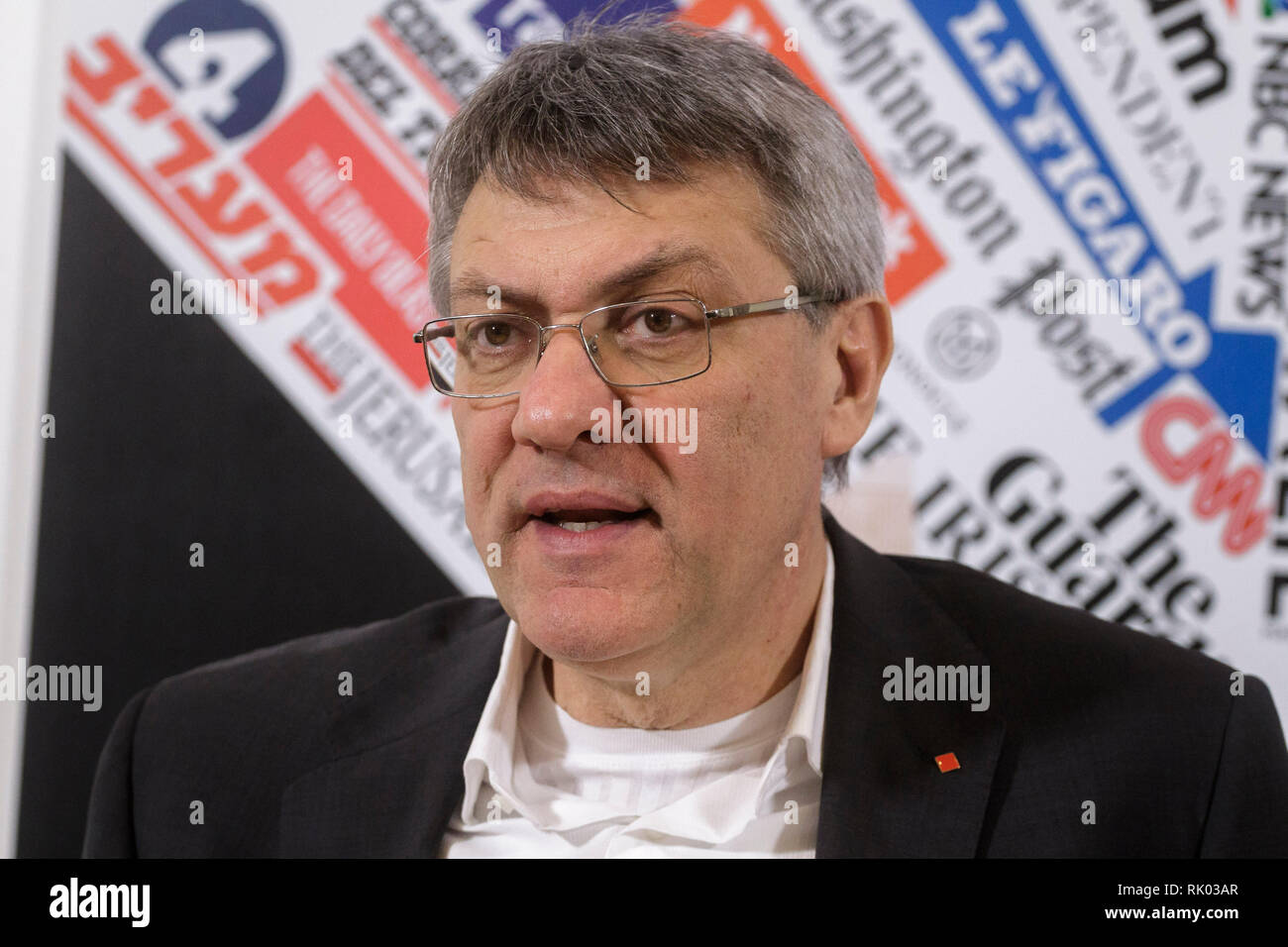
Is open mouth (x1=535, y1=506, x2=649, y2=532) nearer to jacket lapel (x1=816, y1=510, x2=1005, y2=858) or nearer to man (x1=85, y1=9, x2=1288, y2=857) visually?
man (x1=85, y1=9, x2=1288, y2=857)

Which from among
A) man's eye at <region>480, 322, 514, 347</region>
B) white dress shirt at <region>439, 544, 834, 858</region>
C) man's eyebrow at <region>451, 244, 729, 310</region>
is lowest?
white dress shirt at <region>439, 544, 834, 858</region>

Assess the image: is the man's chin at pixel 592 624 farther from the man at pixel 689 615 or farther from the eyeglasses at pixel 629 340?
the eyeglasses at pixel 629 340

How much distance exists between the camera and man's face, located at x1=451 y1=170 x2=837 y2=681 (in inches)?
46.9

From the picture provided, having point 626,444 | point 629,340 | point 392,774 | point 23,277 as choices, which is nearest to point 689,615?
point 626,444

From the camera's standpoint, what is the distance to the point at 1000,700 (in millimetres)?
1324

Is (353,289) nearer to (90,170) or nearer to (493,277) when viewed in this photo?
(90,170)

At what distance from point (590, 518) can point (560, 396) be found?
15cm

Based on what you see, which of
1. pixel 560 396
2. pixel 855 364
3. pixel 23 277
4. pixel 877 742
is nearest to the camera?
pixel 560 396

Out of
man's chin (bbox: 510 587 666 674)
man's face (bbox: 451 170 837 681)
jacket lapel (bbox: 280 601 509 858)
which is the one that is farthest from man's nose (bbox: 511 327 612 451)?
jacket lapel (bbox: 280 601 509 858)

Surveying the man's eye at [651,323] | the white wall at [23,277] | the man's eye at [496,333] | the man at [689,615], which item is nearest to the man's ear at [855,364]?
the man at [689,615]

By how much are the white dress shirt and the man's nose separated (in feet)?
1.36

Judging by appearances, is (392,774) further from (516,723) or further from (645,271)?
(645,271)

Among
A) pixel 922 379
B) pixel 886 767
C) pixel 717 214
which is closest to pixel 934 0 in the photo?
pixel 922 379

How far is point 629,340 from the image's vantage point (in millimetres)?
1210
